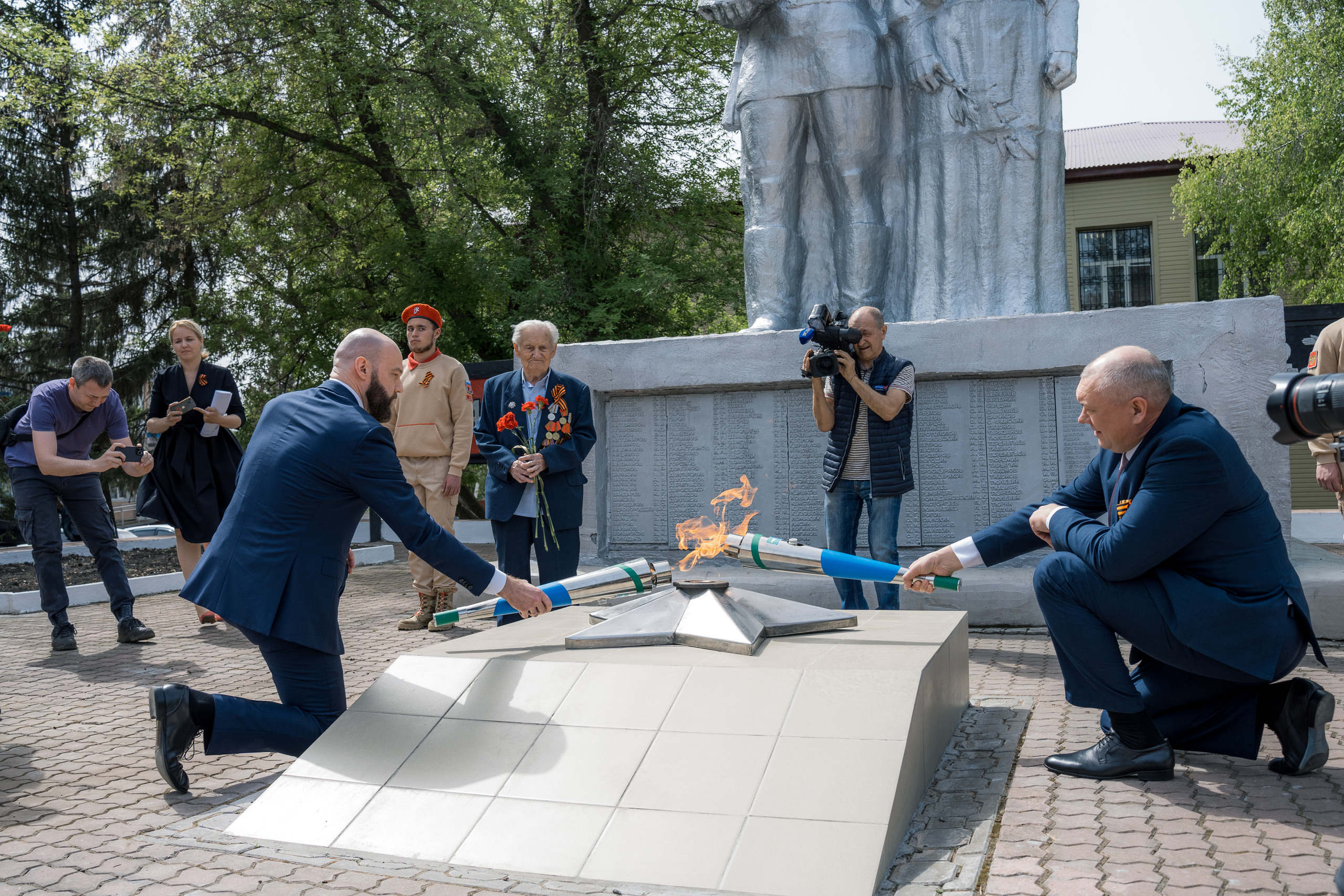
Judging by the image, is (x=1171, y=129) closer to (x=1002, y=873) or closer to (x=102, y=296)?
(x=102, y=296)

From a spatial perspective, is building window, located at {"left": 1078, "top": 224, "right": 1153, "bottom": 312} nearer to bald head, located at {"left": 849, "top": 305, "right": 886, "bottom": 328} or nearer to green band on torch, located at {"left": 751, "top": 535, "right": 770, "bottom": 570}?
bald head, located at {"left": 849, "top": 305, "right": 886, "bottom": 328}

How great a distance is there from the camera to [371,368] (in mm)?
3988

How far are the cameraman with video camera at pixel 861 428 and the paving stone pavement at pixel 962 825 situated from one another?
37.1 inches

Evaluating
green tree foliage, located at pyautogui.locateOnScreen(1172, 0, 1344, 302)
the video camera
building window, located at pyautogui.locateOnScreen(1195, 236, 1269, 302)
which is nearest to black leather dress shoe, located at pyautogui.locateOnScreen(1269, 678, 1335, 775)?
the video camera

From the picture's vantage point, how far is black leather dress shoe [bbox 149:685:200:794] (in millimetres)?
3451

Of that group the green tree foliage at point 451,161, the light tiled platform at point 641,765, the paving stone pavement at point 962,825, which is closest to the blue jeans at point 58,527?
the paving stone pavement at point 962,825

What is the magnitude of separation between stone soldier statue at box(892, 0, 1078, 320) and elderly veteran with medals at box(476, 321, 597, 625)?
9.76ft

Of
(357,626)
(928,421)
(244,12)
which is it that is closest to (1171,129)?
(244,12)

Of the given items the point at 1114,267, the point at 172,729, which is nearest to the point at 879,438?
the point at 172,729

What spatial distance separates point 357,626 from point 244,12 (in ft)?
41.6

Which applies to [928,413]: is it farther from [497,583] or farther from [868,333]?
[497,583]

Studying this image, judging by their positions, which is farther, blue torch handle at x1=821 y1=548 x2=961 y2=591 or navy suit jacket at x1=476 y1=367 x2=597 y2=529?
navy suit jacket at x1=476 y1=367 x2=597 y2=529

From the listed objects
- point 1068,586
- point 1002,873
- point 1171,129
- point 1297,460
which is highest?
point 1171,129

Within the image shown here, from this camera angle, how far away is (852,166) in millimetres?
7719
